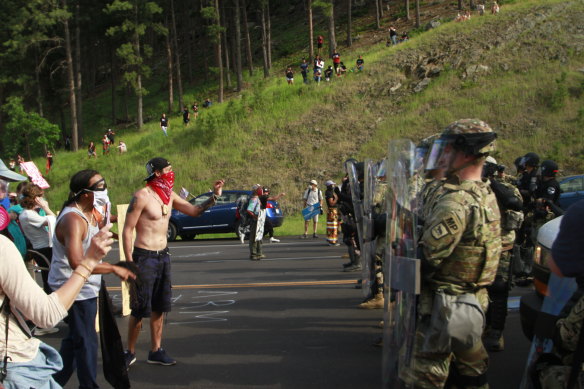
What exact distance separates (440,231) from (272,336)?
4.07 meters

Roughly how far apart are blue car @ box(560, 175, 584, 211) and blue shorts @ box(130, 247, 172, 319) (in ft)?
49.9

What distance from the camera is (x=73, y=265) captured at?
14.4 feet

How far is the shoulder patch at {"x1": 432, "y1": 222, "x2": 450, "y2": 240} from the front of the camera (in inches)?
141

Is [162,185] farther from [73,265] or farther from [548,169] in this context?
[548,169]

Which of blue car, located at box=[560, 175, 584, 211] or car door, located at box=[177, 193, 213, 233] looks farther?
car door, located at box=[177, 193, 213, 233]

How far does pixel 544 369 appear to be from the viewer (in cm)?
302

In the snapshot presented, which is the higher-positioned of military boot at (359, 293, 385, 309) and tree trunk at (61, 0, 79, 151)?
tree trunk at (61, 0, 79, 151)

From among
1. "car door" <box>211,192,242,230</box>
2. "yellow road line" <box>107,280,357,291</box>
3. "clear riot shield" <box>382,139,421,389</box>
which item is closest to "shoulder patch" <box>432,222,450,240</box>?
"clear riot shield" <box>382,139,421,389</box>

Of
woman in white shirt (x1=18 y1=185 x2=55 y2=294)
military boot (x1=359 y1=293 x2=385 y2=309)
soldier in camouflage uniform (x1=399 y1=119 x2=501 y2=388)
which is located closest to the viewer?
soldier in camouflage uniform (x1=399 y1=119 x2=501 y2=388)

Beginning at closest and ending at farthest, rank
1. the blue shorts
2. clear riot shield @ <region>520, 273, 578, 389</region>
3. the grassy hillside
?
clear riot shield @ <region>520, 273, 578, 389</region> → the blue shorts → the grassy hillside

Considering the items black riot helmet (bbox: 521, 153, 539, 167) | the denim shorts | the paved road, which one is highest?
black riot helmet (bbox: 521, 153, 539, 167)

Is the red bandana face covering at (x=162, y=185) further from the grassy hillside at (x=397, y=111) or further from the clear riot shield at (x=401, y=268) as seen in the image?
the grassy hillside at (x=397, y=111)

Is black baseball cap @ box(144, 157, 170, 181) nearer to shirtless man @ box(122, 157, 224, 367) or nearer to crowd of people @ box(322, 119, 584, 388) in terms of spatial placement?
shirtless man @ box(122, 157, 224, 367)

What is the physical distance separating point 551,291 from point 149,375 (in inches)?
161
